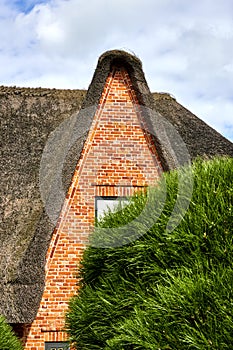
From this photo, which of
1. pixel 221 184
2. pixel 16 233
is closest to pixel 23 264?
pixel 16 233

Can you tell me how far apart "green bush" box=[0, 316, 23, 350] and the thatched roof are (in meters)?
0.45

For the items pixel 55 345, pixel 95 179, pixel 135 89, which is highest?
pixel 135 89

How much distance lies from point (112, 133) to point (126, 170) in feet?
2.37

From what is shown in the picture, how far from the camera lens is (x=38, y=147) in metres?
14.3

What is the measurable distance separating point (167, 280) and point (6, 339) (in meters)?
3.34

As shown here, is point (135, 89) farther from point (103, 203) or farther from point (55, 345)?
point (55, 345)


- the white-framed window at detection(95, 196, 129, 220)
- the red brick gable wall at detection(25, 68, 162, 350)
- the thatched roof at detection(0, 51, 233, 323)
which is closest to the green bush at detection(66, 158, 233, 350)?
the thatched roof at detection(0, 51, 233, 323)

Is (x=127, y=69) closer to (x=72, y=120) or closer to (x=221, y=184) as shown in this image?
(x=72, y=120)

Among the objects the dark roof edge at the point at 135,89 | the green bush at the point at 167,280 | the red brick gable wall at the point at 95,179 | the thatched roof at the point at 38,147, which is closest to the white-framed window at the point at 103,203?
the red brick gable wall at the point at 95,179

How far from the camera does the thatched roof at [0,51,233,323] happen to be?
11.0 m

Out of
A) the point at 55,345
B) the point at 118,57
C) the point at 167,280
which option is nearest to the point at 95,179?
Result: the point at 118,57

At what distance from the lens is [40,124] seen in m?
15.3

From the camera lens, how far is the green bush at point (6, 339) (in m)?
9.98

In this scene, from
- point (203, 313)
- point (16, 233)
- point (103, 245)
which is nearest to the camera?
point (203, 313)
